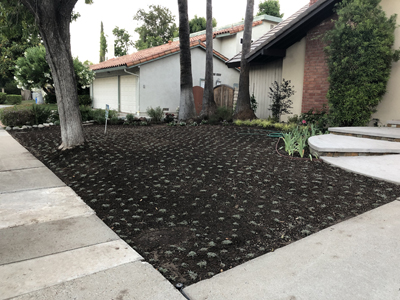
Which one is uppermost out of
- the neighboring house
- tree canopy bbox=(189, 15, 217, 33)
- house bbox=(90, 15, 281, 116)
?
tree canopy bbox=(189, 15, 217, 33)

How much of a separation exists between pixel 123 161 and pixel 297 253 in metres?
4.31

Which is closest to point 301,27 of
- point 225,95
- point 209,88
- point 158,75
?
point 209,88

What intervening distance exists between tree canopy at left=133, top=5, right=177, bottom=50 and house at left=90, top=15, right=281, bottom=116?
20.4 meters

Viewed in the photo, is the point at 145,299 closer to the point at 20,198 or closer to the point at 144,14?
the point at 20,198

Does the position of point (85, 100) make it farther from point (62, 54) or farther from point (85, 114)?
point (62, 54)

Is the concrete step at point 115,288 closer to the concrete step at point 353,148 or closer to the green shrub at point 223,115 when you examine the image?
the concrete step at point 353,148

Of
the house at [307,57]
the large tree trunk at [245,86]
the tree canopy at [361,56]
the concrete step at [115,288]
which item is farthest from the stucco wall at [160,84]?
the concrete step at [115,288]

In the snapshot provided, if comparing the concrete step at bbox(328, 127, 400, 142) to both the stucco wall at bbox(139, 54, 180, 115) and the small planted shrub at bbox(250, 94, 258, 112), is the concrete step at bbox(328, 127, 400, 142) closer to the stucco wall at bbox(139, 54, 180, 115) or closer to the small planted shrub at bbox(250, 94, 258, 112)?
the small planted shrub at bbox(250, 94, 258, 112)

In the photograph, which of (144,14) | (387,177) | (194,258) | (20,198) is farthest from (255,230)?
(144,14)

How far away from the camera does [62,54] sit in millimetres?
7203

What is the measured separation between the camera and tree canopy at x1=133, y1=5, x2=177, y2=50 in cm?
4084

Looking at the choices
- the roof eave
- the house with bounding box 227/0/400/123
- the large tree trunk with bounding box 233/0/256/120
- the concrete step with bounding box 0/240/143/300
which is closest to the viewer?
the concrete step with bounding box 0/240/143/300

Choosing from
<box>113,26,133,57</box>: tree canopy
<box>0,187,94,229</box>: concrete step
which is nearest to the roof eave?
<box>0,187,94,229</box>: concrete step

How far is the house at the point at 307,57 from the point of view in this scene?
8.34 metres
